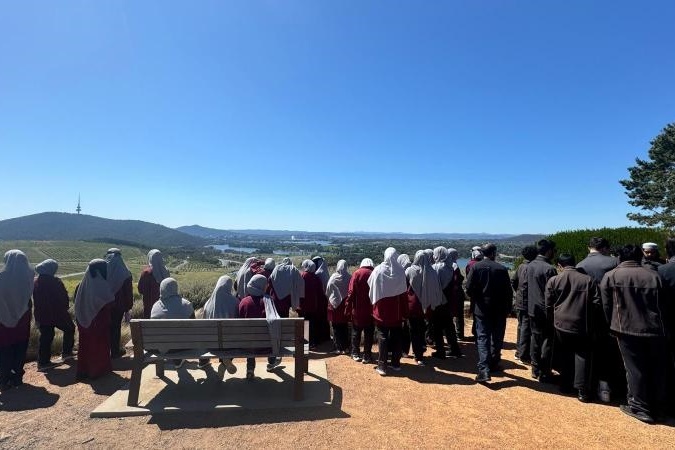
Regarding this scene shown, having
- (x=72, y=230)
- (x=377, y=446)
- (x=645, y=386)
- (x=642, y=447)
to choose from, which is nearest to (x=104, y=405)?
(x=377, y=446)

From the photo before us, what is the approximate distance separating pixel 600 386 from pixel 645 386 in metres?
0.54

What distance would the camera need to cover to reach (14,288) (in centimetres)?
530

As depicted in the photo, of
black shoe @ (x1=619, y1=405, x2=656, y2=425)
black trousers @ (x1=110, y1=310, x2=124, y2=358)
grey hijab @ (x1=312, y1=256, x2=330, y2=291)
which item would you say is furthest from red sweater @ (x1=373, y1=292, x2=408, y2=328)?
black trousers @ (x1=110, y1=310, x2=124, y2=358)

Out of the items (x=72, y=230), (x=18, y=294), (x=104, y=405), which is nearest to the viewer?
(x=104, y=405)

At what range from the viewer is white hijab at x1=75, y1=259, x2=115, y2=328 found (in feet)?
17.7

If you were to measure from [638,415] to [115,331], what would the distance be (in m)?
7.37

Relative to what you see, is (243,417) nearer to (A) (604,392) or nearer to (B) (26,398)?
(B) (26,398)

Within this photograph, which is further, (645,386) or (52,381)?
(52,381)

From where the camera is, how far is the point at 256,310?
197 inches

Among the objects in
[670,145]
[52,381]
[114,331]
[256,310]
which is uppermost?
[670,145]

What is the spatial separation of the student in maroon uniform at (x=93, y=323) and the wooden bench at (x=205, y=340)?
4.71 ft

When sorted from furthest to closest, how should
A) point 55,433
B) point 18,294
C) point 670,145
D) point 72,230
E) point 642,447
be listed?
point 72,230 → point 670,145 → point 18,294 → point 55,433 → point 642,447

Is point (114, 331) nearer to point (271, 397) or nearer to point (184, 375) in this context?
point (184, 375)

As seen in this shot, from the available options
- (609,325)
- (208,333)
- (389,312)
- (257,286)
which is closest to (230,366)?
(208,333)
